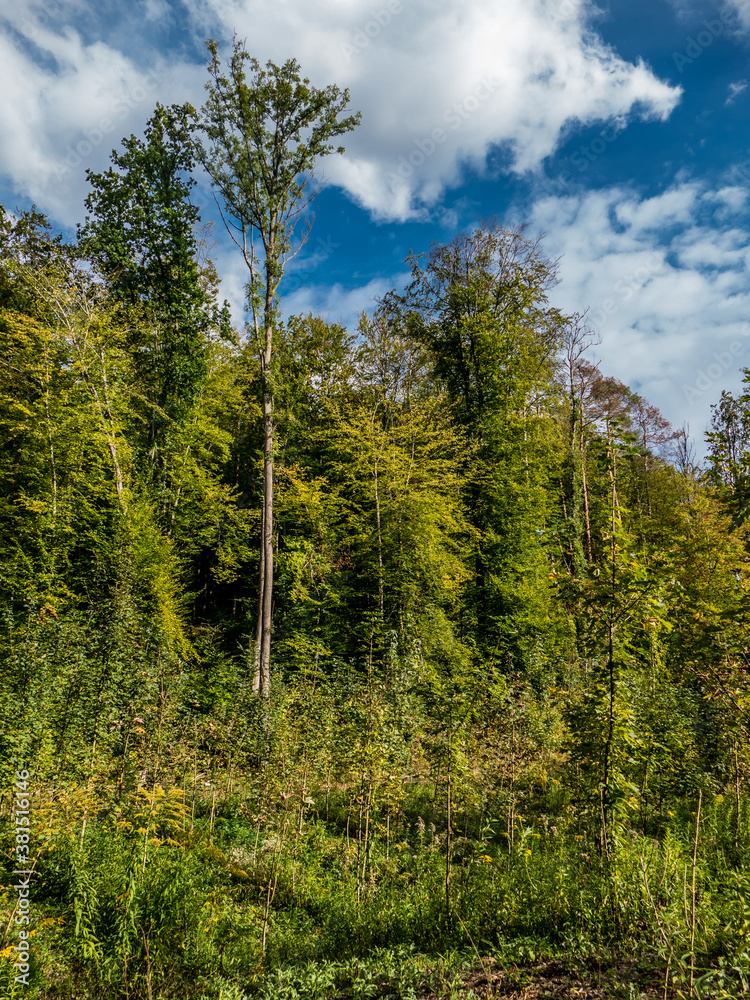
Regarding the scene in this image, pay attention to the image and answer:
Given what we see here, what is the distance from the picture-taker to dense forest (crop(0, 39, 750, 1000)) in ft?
13.1

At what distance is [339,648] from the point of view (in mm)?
14258

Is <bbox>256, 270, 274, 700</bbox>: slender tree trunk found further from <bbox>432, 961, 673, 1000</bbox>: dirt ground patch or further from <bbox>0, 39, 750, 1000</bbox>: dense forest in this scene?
<bbox>432, 961, 673, 1000</bbox>: dirt ground patch

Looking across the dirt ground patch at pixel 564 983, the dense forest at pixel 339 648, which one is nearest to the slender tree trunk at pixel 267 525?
the dense forest at pixel 339 648

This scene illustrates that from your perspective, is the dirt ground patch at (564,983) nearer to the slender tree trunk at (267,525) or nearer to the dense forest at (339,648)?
the dense forest at (339,648)

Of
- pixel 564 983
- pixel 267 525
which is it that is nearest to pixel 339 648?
pixel 267 525

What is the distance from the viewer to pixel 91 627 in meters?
8.18

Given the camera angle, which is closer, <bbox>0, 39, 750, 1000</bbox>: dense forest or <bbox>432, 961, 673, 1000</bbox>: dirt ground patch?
<bbox>432, 961, 673, 1000</bbox>: dirt ground patch

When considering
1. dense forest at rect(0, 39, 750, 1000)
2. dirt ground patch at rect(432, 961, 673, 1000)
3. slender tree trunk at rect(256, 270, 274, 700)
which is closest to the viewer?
dirt ground patch at rect(432, 961, 673, 1000)

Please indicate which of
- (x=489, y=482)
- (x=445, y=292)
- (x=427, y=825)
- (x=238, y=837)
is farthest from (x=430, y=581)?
(x=445, y=292)

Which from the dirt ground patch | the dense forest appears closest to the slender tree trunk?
the dense forest

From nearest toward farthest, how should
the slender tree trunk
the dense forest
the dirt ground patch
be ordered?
1. the dirt ground patch
2. the dense forest
3. the slender tree trunk

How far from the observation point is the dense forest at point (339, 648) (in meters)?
3.99

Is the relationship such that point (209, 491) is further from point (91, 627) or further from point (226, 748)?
point (226, 748)

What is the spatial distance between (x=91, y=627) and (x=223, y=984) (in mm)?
6066
